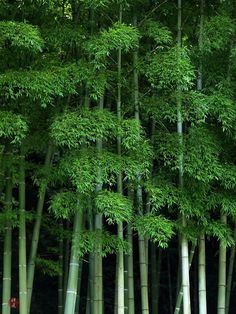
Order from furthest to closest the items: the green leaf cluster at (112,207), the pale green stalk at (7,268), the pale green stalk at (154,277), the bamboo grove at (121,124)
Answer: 1. the pale green stalk at (154,277)
2. the pale green stalk at (7,268)
3. the bamboo grove at (121,124)
4. the green leaf cluster at (112,207)

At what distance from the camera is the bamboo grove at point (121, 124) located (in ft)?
12.7

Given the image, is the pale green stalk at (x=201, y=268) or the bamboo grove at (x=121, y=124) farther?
the pale green stalk at (x=201, y=268)

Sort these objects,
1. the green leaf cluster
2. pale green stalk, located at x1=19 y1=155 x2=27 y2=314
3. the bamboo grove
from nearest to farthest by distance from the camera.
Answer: the green leaf cluster, the bamboo grove, pale green stalk, located at x1=19 y1=155 x2=27 y2=314

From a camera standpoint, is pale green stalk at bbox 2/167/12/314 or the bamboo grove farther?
pale green stalk at bbox 2/167/12/314

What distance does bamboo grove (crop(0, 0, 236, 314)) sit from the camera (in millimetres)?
3879

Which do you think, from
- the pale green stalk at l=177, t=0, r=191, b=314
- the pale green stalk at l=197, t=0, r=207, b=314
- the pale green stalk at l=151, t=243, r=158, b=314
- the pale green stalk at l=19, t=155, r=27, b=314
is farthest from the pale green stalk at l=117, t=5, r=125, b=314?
the pale green stalk at l=151, t=243, r=158, b=314

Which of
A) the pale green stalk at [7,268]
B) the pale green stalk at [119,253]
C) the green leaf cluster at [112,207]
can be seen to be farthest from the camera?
the pale green stalk at [7,268]

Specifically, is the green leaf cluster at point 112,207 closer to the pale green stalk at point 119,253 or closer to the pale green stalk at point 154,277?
the pale green stalk at point 119,253

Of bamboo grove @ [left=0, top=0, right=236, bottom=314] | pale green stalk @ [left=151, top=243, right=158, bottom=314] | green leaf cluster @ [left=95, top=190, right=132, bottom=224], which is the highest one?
bamboo grove @ [left=0, top=0, right=236, bottom=314]

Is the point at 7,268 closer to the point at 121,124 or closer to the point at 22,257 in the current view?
the point at 22,257

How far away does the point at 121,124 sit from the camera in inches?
157

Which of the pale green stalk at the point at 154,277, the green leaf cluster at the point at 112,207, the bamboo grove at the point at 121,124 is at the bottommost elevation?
the pale green stalk at the point at 154,277

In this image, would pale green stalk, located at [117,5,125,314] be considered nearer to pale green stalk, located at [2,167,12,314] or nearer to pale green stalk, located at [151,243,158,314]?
pale green stalk, located at [2,167,12,314]

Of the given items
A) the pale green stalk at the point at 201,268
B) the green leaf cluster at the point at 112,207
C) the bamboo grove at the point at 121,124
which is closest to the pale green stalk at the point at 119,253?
the bamboo grove at the point at 121,124
